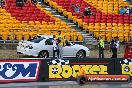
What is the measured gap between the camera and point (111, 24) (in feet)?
116

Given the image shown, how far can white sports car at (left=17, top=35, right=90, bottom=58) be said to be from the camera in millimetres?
27278

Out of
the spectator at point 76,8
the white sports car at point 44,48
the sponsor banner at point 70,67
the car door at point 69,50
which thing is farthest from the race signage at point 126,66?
the spectator at point 76,8

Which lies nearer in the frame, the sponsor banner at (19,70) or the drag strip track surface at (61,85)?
the drag strip track surface at (61,85)

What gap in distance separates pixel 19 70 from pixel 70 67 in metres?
2.46

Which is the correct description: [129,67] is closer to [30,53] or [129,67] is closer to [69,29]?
[30,53]

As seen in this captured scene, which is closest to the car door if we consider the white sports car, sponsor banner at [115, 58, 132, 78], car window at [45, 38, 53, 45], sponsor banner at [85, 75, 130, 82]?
the white sports car

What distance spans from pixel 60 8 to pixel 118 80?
16354 millimetres

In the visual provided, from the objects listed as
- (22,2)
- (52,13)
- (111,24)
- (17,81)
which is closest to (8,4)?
(22,2)

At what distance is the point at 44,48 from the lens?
2786 centimetres

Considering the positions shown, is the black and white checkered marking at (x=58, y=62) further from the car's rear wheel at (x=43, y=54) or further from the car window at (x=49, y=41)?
the car window at (x=49, y=41)

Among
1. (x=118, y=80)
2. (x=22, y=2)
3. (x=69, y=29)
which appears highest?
(x=22, y=2)

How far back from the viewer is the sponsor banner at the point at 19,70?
2047cm

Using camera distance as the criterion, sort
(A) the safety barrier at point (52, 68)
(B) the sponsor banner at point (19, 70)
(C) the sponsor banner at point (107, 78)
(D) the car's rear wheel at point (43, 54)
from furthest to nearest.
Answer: (D) the car's rear wheel at point (43, 54)
(C) the sponsor banner at point (107, 78)
(A) the safety barrier at point (52, 68)
(B) the sponsor banner at point (19, 70)

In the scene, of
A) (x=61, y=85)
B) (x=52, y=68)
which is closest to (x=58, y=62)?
(x=52, y=68)
